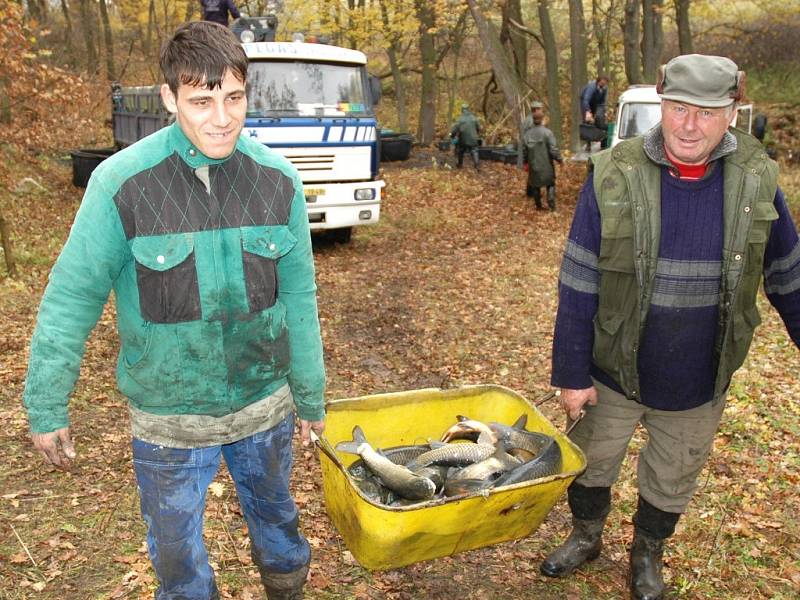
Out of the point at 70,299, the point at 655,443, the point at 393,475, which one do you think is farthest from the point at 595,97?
the point at 70,299

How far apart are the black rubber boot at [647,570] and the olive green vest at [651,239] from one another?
3.03 ft

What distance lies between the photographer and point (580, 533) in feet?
12.6

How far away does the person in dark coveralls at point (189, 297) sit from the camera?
241cm

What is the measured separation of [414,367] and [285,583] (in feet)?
12.9

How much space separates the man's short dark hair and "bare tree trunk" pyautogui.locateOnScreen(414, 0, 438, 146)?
1946 centimetres

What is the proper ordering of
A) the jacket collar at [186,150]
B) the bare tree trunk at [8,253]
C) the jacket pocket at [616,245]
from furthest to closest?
the bare tree trunk at [8,253] < the jacket pocket at [616,245] < the jacket collar at [186,150]

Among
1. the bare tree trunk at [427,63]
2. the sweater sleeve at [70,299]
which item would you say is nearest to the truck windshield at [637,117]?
the bare tree trunk at [427,63]

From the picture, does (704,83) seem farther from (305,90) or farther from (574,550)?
(305,90)

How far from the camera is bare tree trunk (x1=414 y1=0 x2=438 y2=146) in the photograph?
21.7 m

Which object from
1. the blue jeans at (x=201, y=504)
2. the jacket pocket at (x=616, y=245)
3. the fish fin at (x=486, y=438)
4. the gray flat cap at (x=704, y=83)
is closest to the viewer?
the blue jeans at (x=201, y=504)

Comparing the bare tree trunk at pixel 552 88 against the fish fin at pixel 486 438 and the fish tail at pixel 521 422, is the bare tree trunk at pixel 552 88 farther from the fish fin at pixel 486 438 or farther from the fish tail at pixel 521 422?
the fish fin at pixel 486 438

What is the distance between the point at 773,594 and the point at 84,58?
29457 mm

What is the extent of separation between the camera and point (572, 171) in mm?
18047

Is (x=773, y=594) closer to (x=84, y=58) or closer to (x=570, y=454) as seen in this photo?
(x=570, y=454)
